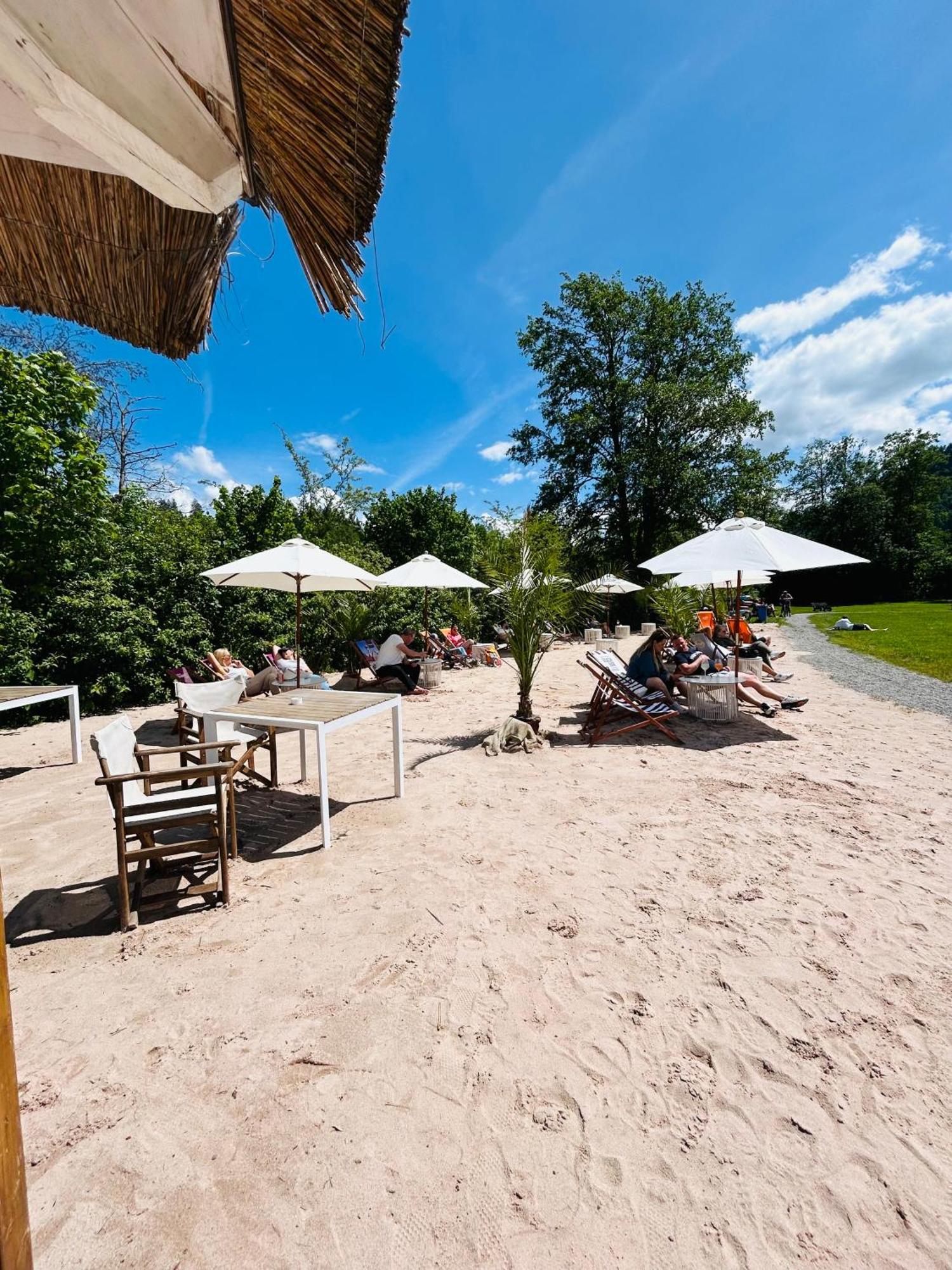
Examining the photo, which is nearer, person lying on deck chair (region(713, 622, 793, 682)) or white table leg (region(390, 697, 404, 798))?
white table leg (region(390, 697, 404, 798))

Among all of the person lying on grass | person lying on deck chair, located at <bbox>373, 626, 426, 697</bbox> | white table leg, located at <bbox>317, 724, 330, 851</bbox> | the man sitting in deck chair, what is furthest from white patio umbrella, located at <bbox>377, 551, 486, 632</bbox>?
the person lying on grass

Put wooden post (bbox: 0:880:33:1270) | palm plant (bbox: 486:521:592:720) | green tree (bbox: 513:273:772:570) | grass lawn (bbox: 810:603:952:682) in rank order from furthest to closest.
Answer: green tree (bbox: 513:273:772:570), grass lawn (bbox: 810:603:952:682), palm plant (bbox: 486:521:592:720), wooden post (bbox: 0:880:33:1270)

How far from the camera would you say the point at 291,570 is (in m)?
7.06

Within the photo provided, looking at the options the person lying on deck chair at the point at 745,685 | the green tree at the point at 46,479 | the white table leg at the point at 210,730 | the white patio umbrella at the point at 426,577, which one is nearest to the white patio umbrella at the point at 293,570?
the white patio umbrella at the point at 426,577

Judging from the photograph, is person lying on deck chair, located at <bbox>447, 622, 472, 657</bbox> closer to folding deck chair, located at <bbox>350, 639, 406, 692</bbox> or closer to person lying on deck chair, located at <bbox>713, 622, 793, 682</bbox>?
folding deck chair, located at <bbox>350, 639, 406, 692</bbox>

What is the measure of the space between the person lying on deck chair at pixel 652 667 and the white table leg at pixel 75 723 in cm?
660

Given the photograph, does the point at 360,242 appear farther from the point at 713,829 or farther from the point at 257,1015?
the point at 713,829

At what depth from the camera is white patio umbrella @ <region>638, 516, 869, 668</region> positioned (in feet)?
21.8

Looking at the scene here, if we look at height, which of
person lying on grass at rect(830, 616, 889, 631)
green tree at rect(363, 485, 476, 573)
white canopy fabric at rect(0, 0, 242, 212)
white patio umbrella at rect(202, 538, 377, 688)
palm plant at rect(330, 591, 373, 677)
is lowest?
person lying on grass at rect(830, 616, 889, 631)

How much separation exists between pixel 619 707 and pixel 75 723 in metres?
6.32

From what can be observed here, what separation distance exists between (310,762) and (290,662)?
11.7 feet

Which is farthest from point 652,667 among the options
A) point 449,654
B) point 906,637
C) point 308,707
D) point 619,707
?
point 906,637

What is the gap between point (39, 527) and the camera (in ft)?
25.8

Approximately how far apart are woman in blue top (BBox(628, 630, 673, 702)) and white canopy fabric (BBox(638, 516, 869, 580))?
3.12ft
